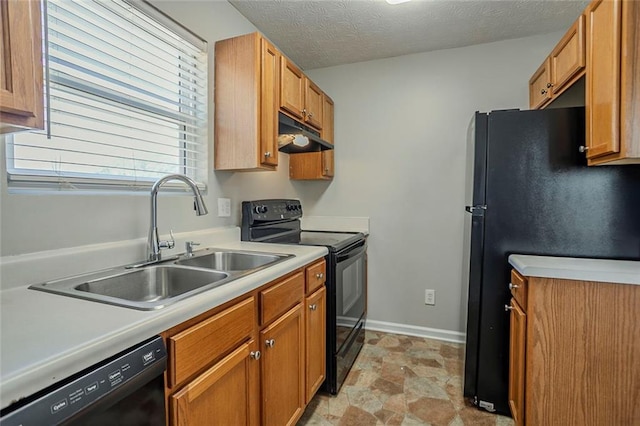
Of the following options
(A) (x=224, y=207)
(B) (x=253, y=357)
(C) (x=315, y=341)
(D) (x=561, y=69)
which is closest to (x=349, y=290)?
(C) (x=315, y=341)

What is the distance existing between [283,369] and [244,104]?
1.38 meters

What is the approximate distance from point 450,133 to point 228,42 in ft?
6.00

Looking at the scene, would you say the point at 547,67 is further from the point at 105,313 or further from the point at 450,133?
the point at 105,313

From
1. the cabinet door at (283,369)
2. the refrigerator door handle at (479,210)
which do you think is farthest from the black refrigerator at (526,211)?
the cabinet door at (283,369)

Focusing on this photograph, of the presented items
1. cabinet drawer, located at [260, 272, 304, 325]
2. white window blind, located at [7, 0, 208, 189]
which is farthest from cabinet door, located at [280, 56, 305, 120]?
cabinet drawer, located at [260, 272, 304, 325]

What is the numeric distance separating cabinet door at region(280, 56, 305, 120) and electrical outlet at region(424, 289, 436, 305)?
178 cm

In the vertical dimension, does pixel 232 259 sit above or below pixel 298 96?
below

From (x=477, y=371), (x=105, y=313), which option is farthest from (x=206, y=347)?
(x=477, y=371)

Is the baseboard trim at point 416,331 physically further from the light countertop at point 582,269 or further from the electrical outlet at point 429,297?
the light countertop at point 582,269

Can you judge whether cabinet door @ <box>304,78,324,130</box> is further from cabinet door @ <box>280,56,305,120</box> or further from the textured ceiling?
the textured ceiling

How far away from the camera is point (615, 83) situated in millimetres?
1325

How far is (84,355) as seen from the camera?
61 centimetres

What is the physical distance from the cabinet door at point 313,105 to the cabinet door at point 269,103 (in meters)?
0.43

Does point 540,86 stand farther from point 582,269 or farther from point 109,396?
point 109,396
